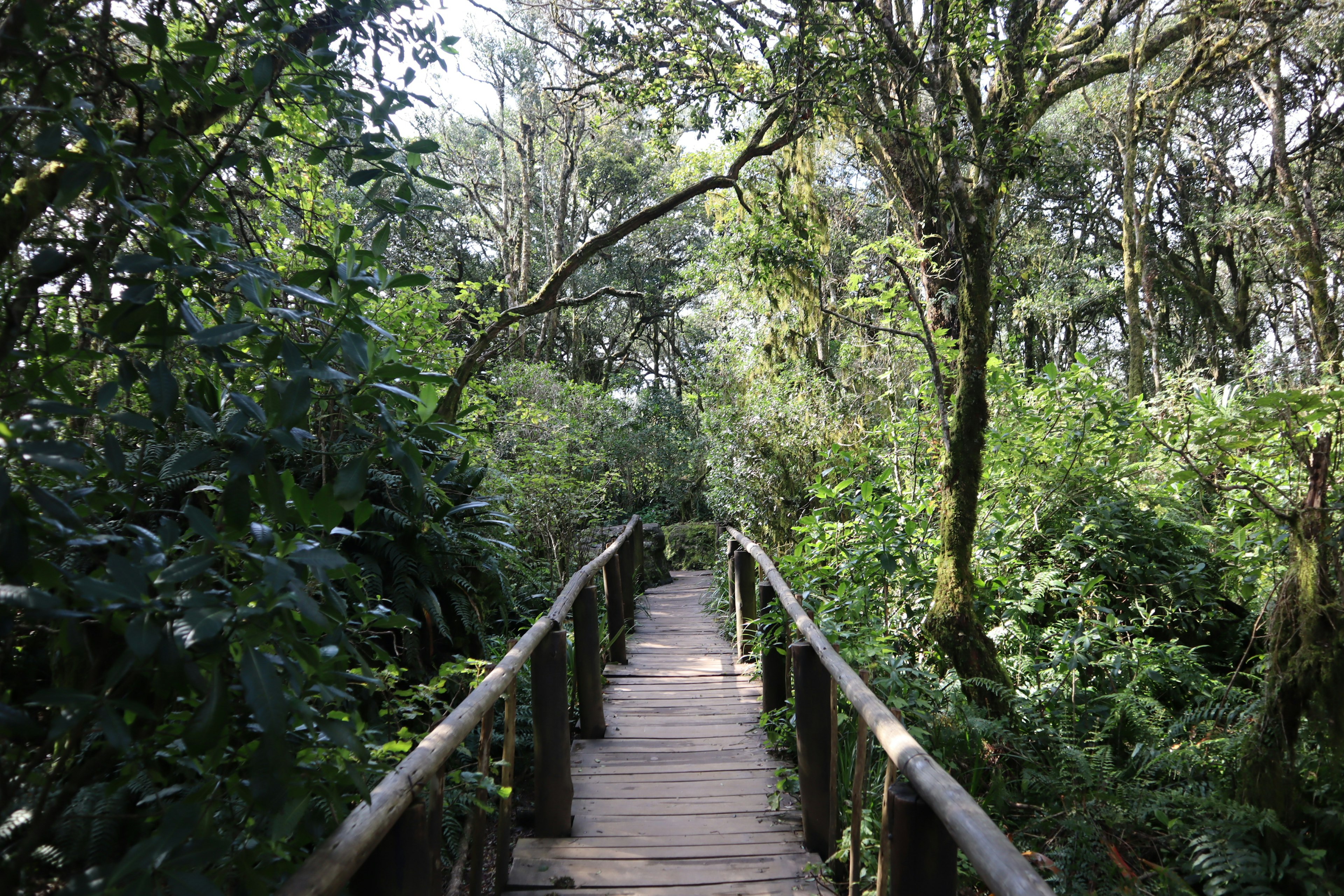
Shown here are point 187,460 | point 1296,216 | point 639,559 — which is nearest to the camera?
point 187,460

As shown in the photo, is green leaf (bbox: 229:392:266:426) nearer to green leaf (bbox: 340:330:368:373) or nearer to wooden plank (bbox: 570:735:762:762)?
green leaf (bbox: 340:330:368:373)

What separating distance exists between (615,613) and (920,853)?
4990 mm

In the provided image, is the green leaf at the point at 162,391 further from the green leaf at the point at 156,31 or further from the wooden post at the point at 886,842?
the wooden post at the point at 886,842

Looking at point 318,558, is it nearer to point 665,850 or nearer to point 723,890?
point 723,890

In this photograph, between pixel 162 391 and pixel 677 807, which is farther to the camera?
pixel 677 807

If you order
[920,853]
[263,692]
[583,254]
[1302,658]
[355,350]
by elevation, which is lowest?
[920,853]

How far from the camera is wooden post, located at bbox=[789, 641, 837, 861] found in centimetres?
325

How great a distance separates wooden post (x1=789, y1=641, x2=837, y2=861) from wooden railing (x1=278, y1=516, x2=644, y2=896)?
1.12 m

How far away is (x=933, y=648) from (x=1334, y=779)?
5.55 feet

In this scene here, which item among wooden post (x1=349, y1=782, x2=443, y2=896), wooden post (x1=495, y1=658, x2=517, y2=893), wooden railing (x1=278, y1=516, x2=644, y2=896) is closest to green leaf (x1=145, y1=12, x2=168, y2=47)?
wooden railing (x1=278, y1=516, x2=644, y2=896)

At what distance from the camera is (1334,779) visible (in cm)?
276

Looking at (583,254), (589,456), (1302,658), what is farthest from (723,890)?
(589,456)

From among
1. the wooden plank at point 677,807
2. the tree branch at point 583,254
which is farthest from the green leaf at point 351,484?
the tree branch at point 583,254

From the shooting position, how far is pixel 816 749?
3334 mm
